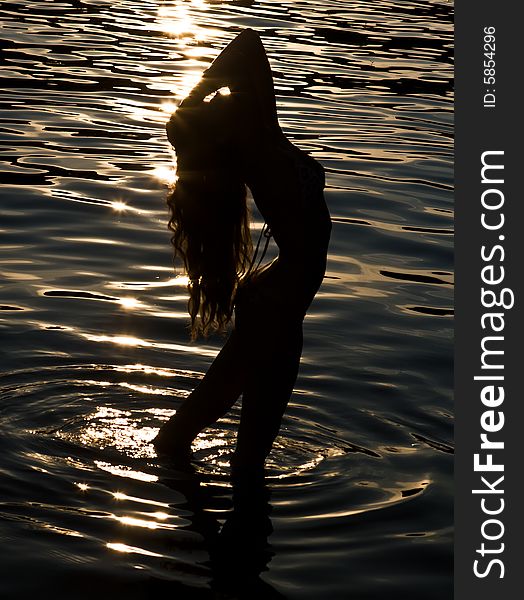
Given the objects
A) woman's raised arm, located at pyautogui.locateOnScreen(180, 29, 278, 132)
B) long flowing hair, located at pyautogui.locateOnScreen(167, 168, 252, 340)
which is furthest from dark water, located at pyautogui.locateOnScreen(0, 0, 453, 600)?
woman's raised arm, located at pyautogui.locateOnScreen(180, 29, 278, 132)

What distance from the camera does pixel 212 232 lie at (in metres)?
7.26

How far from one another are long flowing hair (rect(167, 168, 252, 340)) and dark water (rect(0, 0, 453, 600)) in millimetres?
1185

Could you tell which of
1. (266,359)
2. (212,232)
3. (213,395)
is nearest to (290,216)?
(212,232)

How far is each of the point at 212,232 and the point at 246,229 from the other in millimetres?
273

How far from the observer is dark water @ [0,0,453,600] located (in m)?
6.84

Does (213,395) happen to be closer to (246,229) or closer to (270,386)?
(270,386)

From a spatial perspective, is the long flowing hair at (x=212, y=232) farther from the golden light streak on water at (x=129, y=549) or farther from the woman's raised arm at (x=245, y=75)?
the golden light streak on water at (x=129, y=549)

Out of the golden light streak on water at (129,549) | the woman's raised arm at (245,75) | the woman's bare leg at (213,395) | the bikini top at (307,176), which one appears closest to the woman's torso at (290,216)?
the bikini top at (307,176)

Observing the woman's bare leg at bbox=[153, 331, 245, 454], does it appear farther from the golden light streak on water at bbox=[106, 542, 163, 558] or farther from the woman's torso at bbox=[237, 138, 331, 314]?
the golden light streak on water at bbox=[106, 542, 163, 558]

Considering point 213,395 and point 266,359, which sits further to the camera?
point 213,395

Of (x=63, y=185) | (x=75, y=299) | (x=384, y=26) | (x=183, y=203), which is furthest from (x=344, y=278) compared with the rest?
(x=384, y=26)

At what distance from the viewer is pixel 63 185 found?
49.6 ft

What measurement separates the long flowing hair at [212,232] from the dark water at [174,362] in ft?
3.89

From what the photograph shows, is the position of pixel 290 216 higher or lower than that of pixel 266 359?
higher
